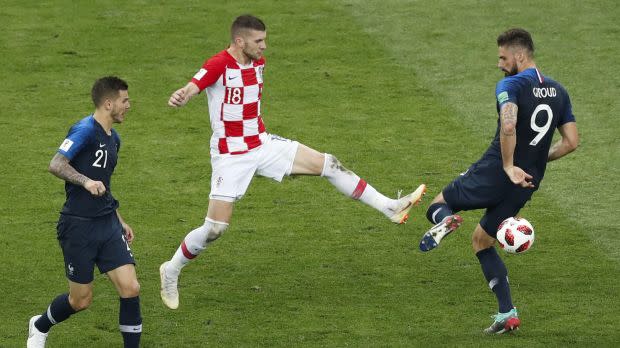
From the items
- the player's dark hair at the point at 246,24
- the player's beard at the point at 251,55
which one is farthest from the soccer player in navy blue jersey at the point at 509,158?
the player's dark hair at the point at 246,24

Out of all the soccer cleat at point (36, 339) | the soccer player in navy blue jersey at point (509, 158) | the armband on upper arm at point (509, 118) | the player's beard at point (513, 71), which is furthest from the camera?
the player's beard at point (513, 71)

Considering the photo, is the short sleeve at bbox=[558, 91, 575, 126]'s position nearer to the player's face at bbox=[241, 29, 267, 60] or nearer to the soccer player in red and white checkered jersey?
the soccer player in red and white checkered jersey

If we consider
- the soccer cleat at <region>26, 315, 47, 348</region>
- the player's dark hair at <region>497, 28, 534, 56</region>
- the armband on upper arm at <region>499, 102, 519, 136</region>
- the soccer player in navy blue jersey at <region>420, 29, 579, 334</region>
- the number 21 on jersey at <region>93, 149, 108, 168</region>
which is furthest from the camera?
the player's dark hair at <region>497, 28, 534, 56</region>

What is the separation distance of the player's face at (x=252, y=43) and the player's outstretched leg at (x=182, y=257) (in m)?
1.49

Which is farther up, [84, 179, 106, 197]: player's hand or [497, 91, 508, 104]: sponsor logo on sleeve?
[497, 91, 508, 104]: sponsor logo on sleeve

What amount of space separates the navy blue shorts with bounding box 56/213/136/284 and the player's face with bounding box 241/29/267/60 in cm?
Answer: 220

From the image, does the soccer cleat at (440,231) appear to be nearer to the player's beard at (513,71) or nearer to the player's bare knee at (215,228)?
A: the player's beard at (513,71)

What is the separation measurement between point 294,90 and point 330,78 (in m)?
0.64

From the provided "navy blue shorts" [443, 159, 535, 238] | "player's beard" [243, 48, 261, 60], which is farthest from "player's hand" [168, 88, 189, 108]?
"navy blue shorts" [443, 159, 535, 238]

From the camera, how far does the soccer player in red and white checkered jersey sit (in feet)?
36.5

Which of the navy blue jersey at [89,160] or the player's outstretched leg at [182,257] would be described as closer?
the navy blue jersey at [89,160]

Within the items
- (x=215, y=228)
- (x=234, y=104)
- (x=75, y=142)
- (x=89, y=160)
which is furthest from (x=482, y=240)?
(x=75, y=142)

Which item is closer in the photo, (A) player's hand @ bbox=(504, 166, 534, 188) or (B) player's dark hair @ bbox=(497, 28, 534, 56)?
(A) player's hand @ bbox=(504, 166, 534, 188)

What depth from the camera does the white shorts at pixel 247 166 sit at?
11234 mm
